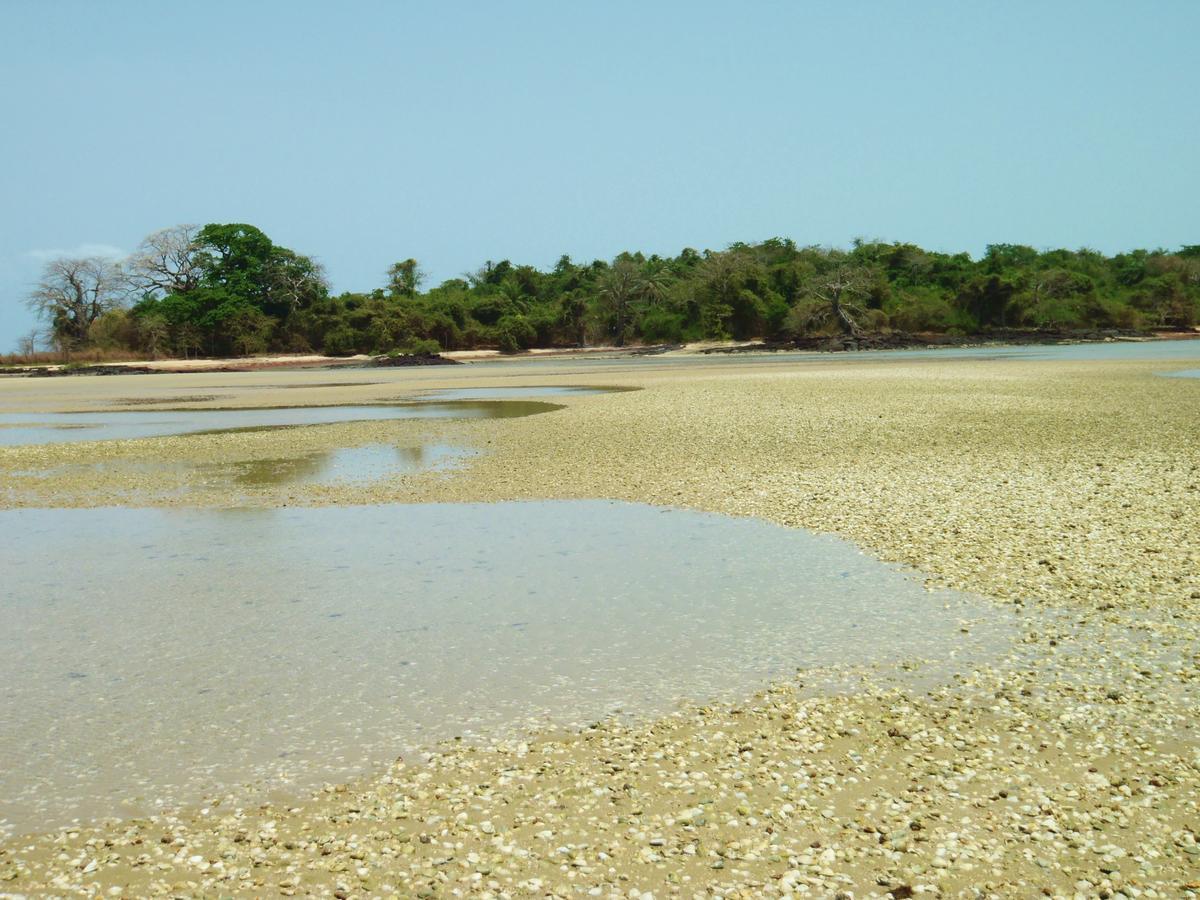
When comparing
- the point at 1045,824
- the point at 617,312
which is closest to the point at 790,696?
the point at 1045,824

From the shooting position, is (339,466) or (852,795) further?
Answer: (339,466)

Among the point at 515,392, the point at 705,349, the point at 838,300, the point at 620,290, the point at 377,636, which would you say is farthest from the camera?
the point at 620,290

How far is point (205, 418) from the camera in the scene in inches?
1135

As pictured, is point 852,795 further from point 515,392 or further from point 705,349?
point 705,349

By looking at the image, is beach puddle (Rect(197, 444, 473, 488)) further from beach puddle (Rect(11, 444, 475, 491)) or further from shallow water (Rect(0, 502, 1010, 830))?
shallow water (Rect(0, 502, 1010, 830))

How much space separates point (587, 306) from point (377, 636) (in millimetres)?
86186

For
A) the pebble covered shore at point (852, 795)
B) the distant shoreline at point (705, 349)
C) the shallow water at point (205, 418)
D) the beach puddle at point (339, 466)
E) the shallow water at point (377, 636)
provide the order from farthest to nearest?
the distant shoreline at point (705, 349) < the shallow water at point (205, 418) < the beach puddle at point (339, 466) < the shallow water at point (377, 636) < the pebble covered shore at point (852, 795)

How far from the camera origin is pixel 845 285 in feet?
267

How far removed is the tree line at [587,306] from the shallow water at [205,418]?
5157cm

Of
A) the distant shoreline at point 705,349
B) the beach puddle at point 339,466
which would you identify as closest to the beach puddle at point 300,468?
the beach puddle at point 339,466

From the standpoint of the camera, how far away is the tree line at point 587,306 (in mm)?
82500

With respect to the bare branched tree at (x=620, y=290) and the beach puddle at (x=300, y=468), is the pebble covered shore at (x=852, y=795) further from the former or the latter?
the bare branched tree at (x=620, y=290)

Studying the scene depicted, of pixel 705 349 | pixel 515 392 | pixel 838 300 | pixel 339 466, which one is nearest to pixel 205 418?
pixel 515 392

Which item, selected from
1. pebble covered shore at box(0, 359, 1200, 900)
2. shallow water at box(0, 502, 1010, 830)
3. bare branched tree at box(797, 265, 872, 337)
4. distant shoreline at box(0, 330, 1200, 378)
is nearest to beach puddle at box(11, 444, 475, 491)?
shallow water at box(0, 502, 1010, 830)
